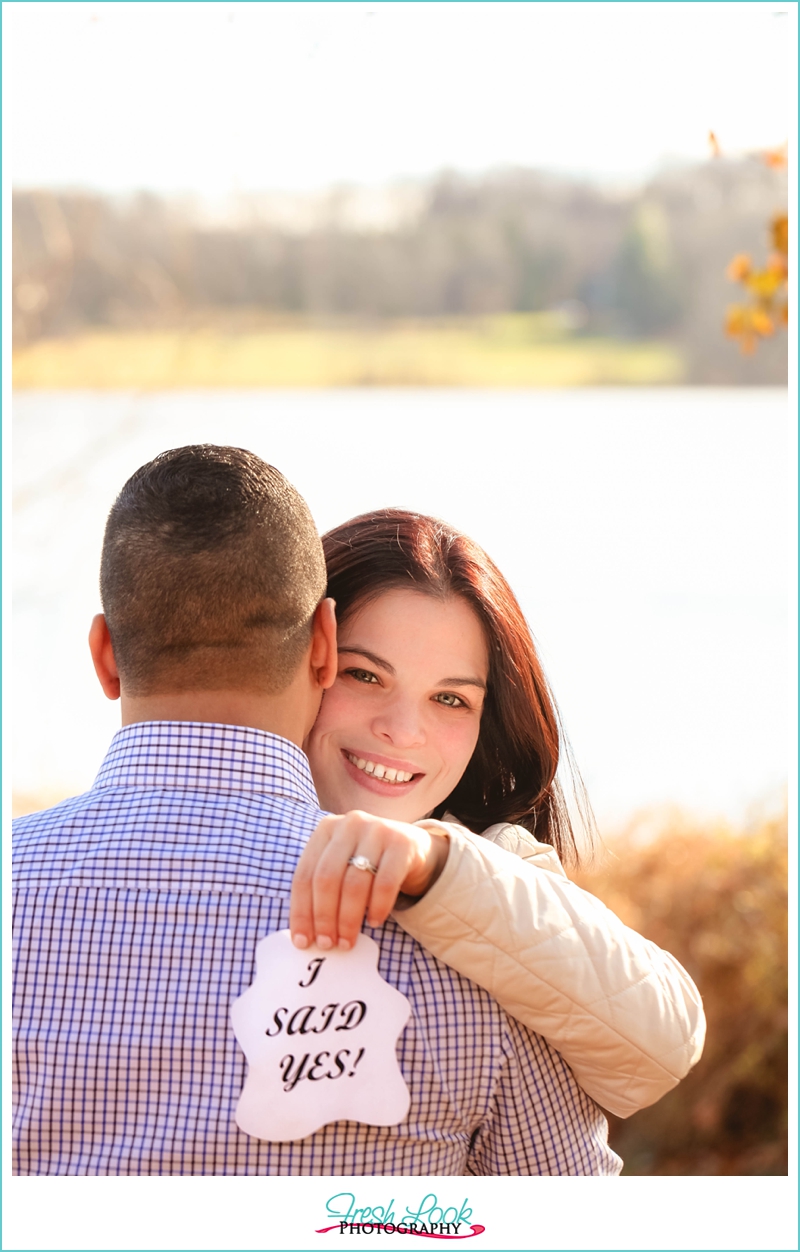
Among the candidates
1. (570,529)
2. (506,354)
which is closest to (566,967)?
(570,529)

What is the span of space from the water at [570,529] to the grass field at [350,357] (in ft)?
0.50

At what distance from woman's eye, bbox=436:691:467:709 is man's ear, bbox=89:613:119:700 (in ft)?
1.95

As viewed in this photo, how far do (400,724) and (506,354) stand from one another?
7.93 meters

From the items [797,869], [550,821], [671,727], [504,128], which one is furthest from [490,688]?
[504,128]

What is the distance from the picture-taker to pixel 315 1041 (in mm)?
1207

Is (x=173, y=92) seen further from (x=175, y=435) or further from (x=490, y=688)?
(x=490, y=688)

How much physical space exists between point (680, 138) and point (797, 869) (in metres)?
5.48

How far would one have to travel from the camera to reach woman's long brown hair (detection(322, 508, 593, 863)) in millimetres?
1916

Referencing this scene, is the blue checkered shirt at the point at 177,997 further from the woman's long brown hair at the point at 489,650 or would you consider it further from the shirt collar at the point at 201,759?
the woman's long brown hair at the point at 489,650

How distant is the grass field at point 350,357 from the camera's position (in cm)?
621

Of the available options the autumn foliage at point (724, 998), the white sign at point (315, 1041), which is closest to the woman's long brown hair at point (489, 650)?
the white sign at point (315, 1041)

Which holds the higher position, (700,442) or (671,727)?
(700,442)

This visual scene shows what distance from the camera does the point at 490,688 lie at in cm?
197

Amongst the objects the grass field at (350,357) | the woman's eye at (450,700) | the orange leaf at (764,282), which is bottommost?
the woman's eye at (450,700)
